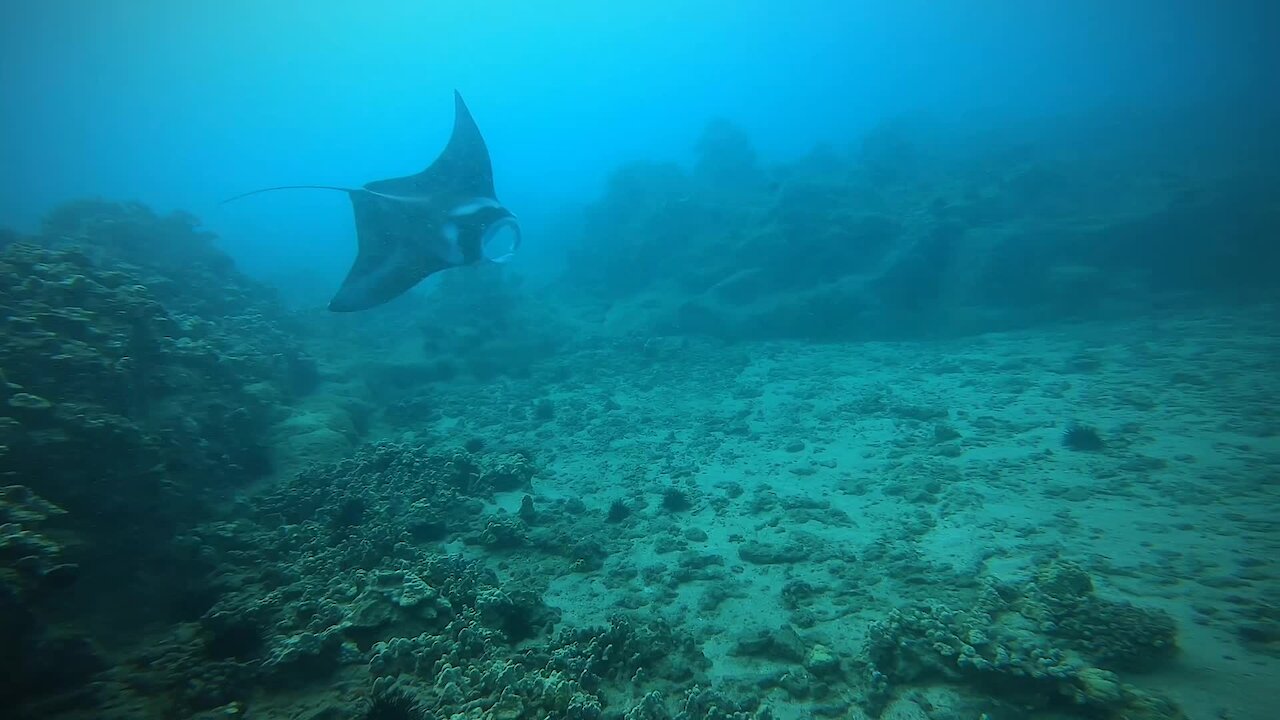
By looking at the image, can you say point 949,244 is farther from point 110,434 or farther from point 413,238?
point 110,434

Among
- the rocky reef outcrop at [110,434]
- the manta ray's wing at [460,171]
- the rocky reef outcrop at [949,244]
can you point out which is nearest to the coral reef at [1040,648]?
the rocky reef outcrop at [110,434]

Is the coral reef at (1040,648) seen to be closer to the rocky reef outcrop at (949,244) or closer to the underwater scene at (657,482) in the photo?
the underwater scene at (657,482)

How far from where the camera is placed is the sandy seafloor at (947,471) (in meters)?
5.84

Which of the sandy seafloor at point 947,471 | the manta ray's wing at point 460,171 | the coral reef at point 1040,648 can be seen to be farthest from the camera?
the manta ray's wing at point 460,171

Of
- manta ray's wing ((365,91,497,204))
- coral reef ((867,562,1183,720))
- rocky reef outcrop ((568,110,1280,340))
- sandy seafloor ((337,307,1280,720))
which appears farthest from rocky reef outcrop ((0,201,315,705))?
rocky reef outcrop ((568,110,1280,340))

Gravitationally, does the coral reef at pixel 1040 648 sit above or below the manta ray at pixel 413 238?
below

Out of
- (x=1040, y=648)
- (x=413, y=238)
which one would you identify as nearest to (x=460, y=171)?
(x=413, y=238)

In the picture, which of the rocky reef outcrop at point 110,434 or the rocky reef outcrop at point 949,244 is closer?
the rocky reef outcrop at point 110,434

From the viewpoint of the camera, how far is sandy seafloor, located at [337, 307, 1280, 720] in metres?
5.84

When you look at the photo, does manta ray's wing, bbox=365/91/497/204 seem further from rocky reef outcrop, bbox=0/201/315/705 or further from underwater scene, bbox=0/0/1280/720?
rocky reef outcrop, bbox=0/201/315/705

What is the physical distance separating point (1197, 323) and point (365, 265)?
2192cm

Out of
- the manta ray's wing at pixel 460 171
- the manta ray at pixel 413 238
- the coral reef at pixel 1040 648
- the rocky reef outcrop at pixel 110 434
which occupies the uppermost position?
the manta ray's wing at pixel 460 171

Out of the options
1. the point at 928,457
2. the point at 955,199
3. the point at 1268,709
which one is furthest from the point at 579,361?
the point at 955,199

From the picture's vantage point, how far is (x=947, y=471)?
8.80 meters
